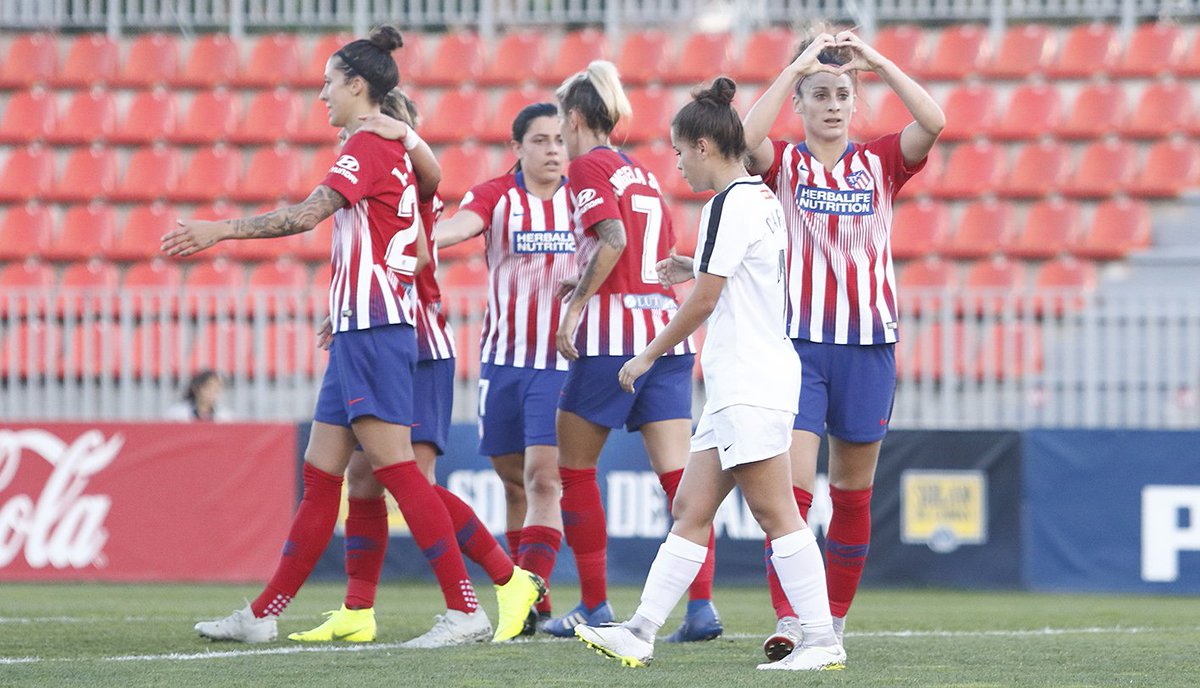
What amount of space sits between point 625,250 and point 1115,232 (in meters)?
8.32

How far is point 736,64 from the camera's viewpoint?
1491 centimetres

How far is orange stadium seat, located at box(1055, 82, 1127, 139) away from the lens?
1380 cm

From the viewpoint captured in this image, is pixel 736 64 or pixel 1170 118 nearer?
pixel 1170 118

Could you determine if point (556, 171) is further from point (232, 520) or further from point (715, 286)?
point (232, 520)

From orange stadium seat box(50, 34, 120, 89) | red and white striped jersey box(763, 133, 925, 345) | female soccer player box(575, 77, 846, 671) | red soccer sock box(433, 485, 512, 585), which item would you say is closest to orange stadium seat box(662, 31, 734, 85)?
orange stadium seat box(50, 34, 120, 89)

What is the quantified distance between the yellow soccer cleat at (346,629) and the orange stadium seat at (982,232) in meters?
8.15

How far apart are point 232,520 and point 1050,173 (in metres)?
7.34

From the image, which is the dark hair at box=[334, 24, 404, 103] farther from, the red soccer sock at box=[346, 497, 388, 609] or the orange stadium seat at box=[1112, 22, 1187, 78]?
the orange stadium seat at box=[1112, 22, 1187, 78]

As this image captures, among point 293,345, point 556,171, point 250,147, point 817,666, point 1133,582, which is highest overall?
point 250,147

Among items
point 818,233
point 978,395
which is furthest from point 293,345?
point 818,233

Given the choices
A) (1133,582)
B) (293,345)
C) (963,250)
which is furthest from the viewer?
(963,250)

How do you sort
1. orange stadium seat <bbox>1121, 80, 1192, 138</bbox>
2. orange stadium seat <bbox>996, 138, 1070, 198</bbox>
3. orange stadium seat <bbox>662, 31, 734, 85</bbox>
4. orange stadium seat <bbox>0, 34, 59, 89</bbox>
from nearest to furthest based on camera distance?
orange stadium seat <bbox>996, 138, 1070, 198</bbox> → orange stadium seat <bbox>1121, 80, 1192, 138</bbox> → orange stadium seat <bbox>662, 31, 734, 85</bbox> → orange stadium seat <bbox>0, 34, 59, 89</bbox>

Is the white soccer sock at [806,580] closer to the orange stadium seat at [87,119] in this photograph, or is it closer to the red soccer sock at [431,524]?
the red soccer sock at [431,524]

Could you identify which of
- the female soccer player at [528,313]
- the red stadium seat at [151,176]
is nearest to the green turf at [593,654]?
the female soccer player at [528,313]
